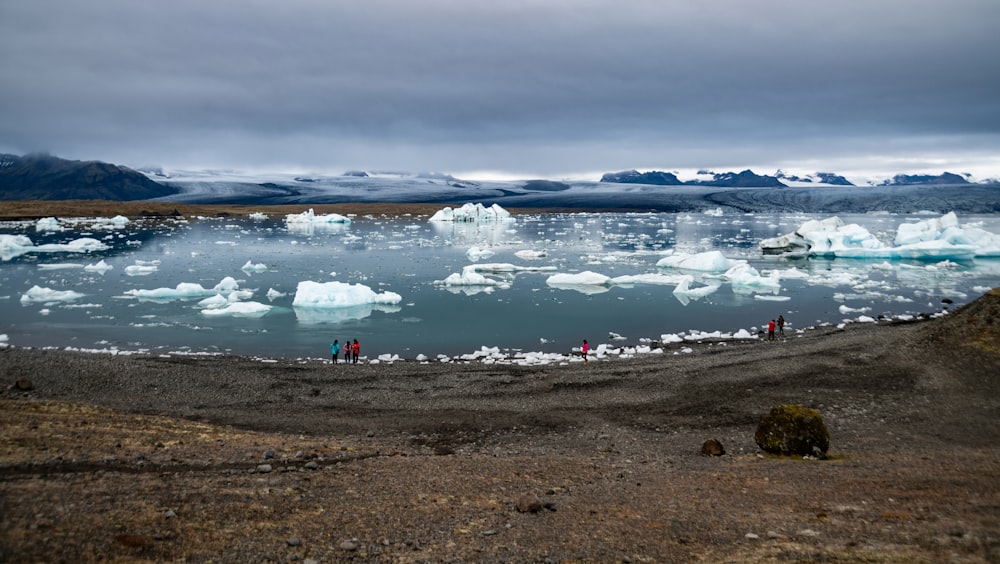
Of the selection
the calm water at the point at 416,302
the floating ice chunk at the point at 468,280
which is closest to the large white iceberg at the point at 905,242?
the calm water at the point at 416,302

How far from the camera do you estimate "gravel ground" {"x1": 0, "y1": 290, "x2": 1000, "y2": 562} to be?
18.3 ft

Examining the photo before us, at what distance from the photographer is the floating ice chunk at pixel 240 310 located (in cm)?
2561

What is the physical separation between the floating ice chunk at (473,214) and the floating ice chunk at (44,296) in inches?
2886

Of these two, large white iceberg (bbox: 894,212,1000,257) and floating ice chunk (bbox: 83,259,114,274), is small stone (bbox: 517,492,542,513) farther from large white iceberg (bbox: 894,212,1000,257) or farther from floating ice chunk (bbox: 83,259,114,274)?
large white iceberg (bbox: 894,212,1000,257)

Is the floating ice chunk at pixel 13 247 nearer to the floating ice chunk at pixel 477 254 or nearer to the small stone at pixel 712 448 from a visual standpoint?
the floating ice chunk at pixel 477 254

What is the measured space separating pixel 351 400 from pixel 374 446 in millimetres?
4139

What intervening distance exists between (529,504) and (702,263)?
35.4 metres

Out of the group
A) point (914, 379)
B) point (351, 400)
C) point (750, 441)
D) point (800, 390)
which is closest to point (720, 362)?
point (800, 390)

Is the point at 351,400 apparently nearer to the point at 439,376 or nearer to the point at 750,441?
the point at 439,376

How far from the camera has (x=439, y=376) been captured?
1619 centimetres

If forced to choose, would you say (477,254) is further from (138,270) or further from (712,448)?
(712,448)

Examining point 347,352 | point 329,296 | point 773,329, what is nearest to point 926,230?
point 773,329

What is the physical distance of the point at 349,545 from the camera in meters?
5.62

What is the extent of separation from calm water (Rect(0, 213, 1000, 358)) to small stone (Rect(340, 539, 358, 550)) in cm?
1416
